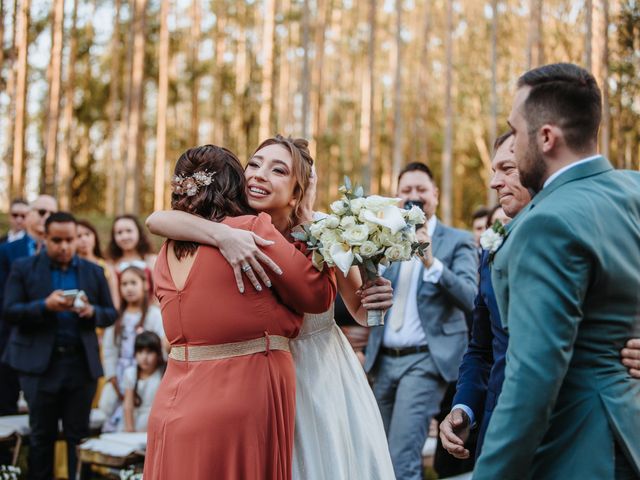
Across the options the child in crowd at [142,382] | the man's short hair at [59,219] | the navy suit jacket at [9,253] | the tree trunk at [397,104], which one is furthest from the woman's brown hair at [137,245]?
the tree trunk at [397,104]

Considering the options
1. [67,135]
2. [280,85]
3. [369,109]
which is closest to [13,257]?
[67,135]

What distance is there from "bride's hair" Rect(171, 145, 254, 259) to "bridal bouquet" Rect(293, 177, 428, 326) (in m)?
0.32

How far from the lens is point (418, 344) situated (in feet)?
18.0

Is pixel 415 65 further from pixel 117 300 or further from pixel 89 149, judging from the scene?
pixel 117 300

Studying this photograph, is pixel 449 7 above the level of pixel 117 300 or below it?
above

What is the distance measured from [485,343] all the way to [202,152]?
56.6 inches

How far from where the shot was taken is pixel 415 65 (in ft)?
148

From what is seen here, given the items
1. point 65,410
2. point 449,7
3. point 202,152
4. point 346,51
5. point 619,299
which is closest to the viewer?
point 619,299

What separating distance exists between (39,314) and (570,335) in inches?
217

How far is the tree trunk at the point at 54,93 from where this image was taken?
67.8ft

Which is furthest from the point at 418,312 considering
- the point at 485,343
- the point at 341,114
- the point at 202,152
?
the point at 341,114

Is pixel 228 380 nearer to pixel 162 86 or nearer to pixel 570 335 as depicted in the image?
pixel 570 335

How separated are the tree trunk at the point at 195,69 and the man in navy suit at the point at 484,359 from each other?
988 inches

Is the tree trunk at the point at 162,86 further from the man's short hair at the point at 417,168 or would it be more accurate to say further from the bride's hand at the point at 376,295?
the bride's hand at the point at 376,295
